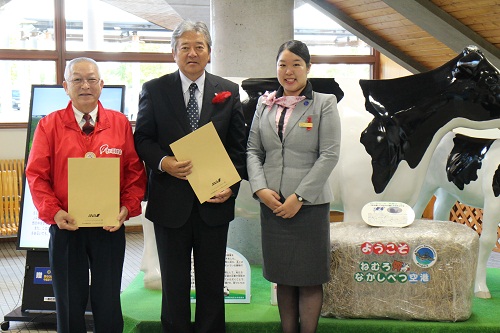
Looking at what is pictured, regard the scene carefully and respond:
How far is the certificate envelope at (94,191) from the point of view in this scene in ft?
8.79

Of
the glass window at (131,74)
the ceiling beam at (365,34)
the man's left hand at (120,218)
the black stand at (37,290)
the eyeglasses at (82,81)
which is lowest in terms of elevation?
the black stand at (37,290)

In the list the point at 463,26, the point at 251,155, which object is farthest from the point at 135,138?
the point at 463,26

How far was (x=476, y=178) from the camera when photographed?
4125 mm

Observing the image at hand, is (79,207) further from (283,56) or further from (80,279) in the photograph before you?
(283,56)

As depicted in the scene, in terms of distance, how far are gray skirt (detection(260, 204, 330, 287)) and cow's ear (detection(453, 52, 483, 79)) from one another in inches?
53.9

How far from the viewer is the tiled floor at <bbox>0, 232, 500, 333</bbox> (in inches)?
169

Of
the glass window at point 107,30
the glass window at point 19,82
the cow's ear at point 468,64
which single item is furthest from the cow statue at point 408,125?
the glass window at point 19,82

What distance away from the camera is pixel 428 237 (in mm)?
3361

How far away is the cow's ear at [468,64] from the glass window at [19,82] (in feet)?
17.9

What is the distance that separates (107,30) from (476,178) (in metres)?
5.36

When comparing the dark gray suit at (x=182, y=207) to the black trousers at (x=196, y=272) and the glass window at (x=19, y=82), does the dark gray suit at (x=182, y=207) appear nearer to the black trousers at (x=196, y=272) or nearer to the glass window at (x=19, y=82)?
the black trousers at (x=196, y=272)

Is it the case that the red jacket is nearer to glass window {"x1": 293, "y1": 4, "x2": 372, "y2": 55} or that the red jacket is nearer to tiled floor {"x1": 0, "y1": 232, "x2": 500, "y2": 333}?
tiled floor {"x1": 0, "y1": 232, "x2": 500, "y2": 333}

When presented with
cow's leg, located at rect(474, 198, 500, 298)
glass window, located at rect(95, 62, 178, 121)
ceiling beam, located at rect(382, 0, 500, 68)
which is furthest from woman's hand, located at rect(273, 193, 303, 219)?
glass window, located at rect(95, 62, 178, 121)

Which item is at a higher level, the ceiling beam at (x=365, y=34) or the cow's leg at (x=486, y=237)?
the ceiling beam at (x=365, y=34)
